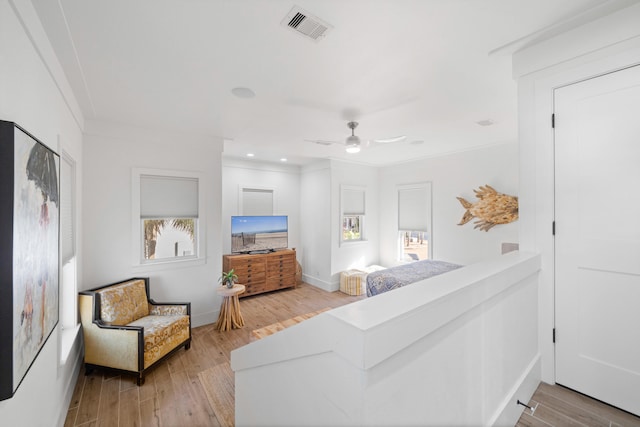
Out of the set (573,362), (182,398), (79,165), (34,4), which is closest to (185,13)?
(34,4)

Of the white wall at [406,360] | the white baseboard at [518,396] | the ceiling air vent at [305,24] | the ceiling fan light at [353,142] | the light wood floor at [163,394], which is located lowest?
the light wood floor at [163,394]

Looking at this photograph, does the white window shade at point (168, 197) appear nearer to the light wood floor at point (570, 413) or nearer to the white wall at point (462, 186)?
the light wood floor at point (570, 413)

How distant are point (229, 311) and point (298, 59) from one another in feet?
10.7

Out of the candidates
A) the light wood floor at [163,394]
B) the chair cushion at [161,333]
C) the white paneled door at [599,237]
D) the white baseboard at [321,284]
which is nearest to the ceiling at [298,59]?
the white paneled door at [599,237]

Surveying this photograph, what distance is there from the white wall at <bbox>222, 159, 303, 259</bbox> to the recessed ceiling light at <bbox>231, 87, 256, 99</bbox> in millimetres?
3113

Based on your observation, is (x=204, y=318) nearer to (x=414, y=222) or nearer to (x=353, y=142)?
(x=353, y=142)

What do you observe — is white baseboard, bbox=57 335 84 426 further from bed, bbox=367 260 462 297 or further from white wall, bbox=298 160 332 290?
white wall, bbox=298 160 332 290

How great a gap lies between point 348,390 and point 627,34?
Answer: 2.32 m

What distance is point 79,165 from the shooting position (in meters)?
2.87

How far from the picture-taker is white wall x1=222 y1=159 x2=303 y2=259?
5.39 m

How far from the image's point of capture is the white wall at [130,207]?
10.2 ft

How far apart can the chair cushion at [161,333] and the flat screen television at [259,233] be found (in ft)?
7.40

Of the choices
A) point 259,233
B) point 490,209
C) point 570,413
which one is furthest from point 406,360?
point 259,233

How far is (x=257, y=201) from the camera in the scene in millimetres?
5789
